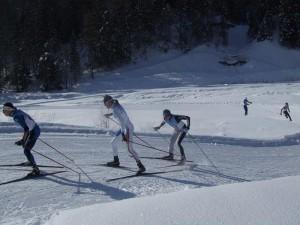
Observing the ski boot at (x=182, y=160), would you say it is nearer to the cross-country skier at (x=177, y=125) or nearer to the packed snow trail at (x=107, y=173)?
the cross-country skier at (x=177, y=125)

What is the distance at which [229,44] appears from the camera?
71375 millimetres

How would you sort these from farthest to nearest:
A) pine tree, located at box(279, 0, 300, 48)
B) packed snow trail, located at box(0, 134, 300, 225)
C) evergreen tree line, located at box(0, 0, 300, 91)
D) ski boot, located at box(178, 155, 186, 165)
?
pine tree, located at box(279, 0, 300, 48), evergreen tree line, located at box(0, 0, 300, 91), ski boot, located at box(178, 155, 186, 165), packed snow trail, located at box(0, 134, 300, 225)

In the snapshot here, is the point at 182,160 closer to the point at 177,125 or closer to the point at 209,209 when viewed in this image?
the point at 177,125

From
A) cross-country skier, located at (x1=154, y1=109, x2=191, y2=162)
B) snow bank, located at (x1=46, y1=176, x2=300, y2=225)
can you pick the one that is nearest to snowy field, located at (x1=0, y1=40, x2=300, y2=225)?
snow bank, located at (x1=46, y1=176, x2=300, y2=225)

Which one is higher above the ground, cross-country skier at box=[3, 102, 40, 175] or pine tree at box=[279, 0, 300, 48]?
pine tree at box=[279, 0, 300, 48]

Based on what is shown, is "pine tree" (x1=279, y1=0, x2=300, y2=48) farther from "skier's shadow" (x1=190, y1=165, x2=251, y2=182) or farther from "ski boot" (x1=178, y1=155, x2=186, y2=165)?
"skier's shadow" (x1=190, y1=165, x2=251, y2=182)

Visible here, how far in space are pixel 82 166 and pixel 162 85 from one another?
4429cm

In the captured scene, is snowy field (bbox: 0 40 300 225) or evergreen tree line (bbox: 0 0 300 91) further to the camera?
evergreen tree line (bbox: 0 0 300 91)

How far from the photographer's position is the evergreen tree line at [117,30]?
6619cm

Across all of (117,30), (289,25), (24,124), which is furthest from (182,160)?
(289,25)

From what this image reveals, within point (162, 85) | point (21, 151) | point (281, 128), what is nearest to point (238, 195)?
point (21, 151)

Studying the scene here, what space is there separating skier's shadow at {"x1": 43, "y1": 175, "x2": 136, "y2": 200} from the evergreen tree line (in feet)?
167

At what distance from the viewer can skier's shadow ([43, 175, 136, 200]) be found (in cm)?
1036

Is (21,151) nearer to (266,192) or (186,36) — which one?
(266,192)
